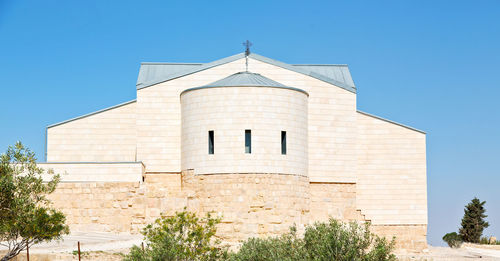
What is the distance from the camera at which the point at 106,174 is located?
1332 inches

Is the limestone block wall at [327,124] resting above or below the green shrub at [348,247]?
above

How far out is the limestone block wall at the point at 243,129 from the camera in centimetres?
3353

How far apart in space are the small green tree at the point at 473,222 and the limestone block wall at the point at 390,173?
16503 millimetres

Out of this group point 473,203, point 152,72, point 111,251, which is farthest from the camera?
point 473,203

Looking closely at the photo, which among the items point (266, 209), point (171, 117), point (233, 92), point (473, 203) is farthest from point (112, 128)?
point (473, 203)

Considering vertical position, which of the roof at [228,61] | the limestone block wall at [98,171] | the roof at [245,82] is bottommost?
the limestone block wall at [98,171]

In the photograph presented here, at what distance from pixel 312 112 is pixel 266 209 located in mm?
6372

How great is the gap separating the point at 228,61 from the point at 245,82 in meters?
3.07

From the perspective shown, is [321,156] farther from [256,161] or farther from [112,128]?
[112,128]

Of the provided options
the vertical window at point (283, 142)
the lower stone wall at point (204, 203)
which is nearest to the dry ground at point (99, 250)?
the lower stone wall at point (204, 203)

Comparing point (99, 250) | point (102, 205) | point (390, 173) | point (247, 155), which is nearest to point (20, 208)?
point (99, 250)

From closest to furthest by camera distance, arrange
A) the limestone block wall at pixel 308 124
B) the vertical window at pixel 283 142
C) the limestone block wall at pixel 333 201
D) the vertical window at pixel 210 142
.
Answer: the vertical window at pixel 210 142 → the vertical window at pixel 283 142 → the limestone block wall at pixel 308 124 → the limestone block wall at pixel 333 201

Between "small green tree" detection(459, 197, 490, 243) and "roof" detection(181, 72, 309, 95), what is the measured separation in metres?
23.3

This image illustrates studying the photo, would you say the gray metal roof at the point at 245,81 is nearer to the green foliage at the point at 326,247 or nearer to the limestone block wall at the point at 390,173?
the limestone block wall at the point at 390,173
